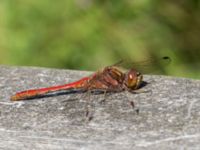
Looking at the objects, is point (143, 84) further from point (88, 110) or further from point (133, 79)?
point (88, 110)

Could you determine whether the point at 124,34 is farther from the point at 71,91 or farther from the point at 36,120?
the point at 36,120

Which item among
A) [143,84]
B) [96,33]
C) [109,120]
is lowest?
[109,120]

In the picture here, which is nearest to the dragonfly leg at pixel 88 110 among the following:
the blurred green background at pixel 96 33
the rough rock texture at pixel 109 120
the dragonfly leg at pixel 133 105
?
the rough rock texture at pixel 109 120

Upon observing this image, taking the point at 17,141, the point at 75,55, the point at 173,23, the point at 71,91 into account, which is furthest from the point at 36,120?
the point at 173,23

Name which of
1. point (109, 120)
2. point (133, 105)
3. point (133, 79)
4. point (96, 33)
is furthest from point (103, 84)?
point (96, 33)

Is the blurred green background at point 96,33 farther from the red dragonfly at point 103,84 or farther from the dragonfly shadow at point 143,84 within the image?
the dragonfly shadow at point 143,84

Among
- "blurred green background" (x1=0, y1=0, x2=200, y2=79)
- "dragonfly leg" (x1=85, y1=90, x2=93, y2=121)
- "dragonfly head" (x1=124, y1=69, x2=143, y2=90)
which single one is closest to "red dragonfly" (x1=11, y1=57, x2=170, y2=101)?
"dragonfly head" (x1=124, y1=69, x2=143, y2=90)

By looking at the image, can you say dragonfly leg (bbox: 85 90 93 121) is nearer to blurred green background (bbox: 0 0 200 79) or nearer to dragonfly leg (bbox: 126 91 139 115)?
dragonfly leg (bbox: 126 91 139 115)
